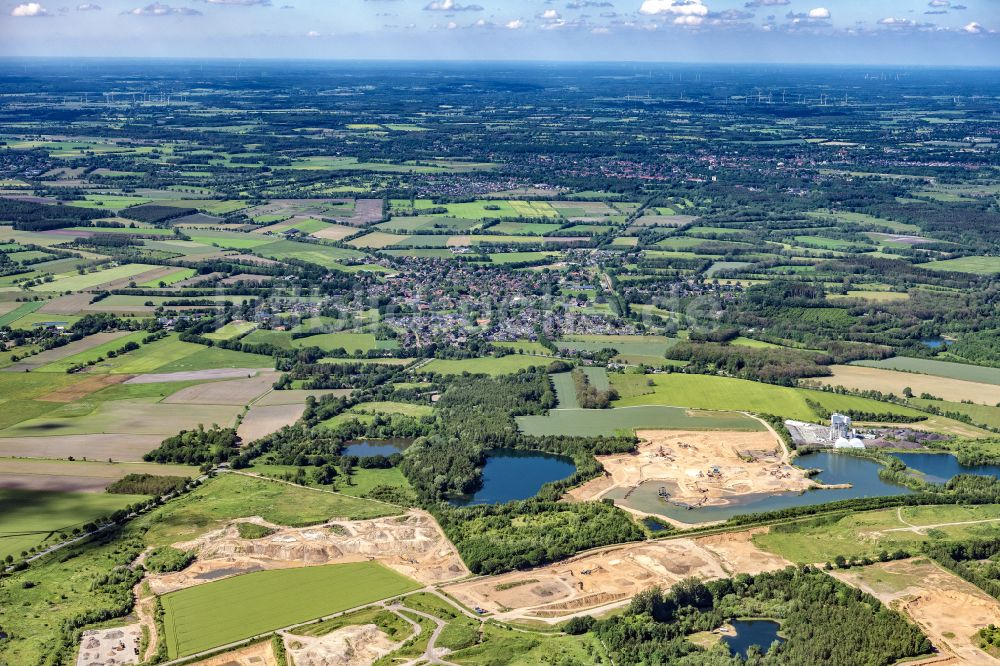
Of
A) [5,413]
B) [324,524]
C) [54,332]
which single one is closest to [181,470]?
[324,524]

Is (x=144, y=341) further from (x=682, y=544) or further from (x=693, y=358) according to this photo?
A: (x=682, y=544)

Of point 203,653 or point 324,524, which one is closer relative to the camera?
point 203,653

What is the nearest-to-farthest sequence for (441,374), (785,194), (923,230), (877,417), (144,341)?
(877,417), (441,374), (144,341), (923,230), (785,194)

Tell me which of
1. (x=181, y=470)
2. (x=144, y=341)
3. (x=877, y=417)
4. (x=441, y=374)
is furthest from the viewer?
(x=144, y=341)

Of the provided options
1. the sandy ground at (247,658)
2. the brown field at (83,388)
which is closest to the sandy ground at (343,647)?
the sandy ground at (247,658)

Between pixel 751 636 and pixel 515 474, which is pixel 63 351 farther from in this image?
pixel 751 636

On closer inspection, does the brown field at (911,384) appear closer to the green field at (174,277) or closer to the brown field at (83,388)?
the brown field at (83,388)

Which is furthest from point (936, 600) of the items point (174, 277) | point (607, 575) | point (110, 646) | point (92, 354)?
point (174, 277)
